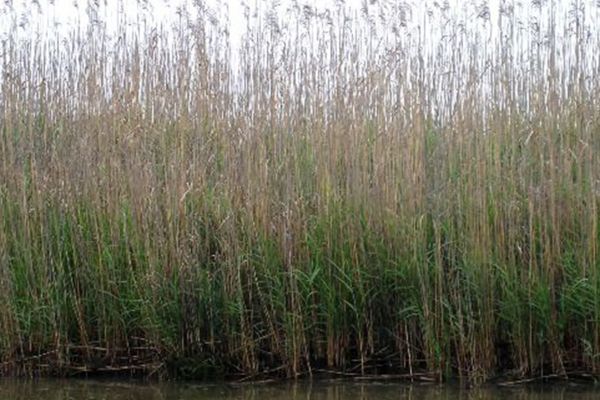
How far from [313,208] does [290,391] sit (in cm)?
82

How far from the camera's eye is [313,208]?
3.79 m

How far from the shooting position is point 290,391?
11.2 ft

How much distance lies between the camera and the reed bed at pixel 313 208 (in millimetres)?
3520

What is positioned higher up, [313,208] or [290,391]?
[313,208]

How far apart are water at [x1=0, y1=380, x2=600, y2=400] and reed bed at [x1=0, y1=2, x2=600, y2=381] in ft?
0.32

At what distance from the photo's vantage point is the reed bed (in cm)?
352

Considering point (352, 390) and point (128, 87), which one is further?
point (128, 87)

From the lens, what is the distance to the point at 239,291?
3551mm

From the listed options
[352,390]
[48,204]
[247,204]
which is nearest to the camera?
[352,390]

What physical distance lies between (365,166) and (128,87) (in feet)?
4.10

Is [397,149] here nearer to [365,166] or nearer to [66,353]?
[365,166]

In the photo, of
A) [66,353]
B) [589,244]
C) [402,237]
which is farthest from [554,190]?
[66,353]

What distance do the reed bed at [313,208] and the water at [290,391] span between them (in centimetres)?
10

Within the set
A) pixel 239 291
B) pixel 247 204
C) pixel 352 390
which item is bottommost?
pixel 352 390
